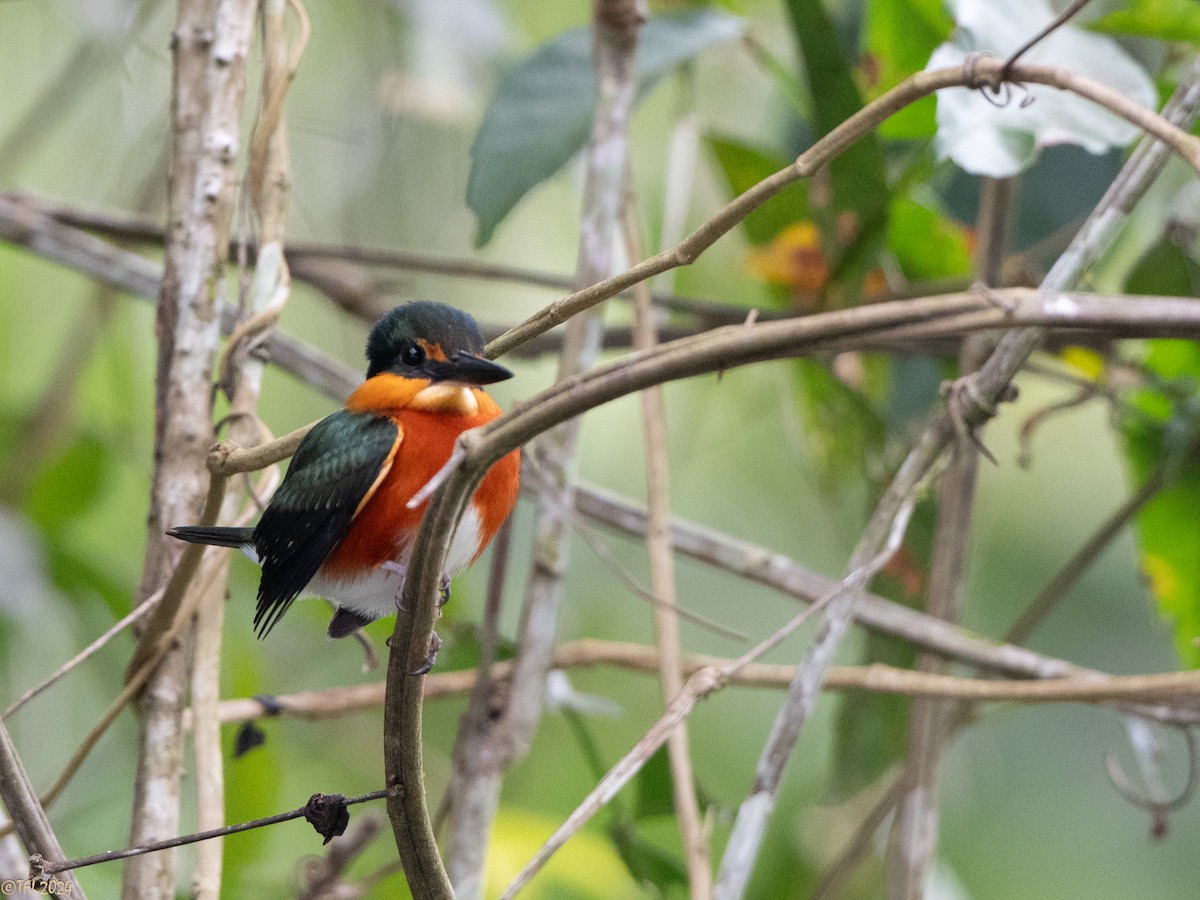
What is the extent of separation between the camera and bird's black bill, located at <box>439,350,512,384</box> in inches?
43.4

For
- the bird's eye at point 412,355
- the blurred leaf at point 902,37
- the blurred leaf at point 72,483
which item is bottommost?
the blurred leaf at point 72,483

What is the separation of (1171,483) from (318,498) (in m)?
1.79

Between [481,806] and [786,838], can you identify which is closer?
[481,806]

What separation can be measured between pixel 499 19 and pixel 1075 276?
2387 mm

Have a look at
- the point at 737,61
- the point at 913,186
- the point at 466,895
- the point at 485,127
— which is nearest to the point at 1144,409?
the point at 913,186

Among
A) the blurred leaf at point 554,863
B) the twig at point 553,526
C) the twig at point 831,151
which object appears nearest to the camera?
the twig at point 831,151

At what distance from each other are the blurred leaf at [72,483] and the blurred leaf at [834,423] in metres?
1.80

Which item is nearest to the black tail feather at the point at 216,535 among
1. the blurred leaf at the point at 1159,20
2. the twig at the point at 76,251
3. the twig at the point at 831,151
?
the twig at the point at 831,151

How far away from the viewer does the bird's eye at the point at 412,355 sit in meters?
1.40

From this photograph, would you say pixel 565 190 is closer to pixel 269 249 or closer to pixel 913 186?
pixel 913 186

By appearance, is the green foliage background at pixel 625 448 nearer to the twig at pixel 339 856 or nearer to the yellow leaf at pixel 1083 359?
the yellow leaf at pixel 1083 359

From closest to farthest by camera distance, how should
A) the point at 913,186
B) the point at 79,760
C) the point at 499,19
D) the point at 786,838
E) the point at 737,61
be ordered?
the point at 79,760 → the point at 913,186 → the point at 786,838 → the point at 499,19 → the point at 737,61

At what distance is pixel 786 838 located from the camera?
292 cm

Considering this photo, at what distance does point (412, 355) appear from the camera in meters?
1.41
